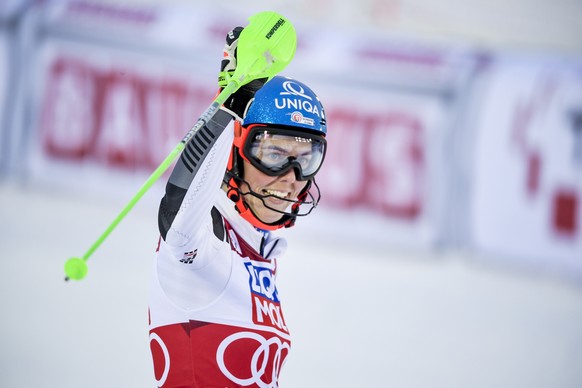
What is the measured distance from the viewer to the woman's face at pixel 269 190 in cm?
254

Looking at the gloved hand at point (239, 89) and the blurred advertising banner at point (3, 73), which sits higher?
the blurred advertising banner at point (3, 73)

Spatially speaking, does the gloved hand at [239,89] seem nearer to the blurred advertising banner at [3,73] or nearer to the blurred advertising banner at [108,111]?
the blurred advertising banner at [108,111]

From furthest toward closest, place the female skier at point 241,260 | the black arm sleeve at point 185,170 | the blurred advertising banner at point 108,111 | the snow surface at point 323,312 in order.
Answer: the blurred advertising banner at point 108,111
the snow surface at point 323,312
the female skier at point 241,260
the black arm sleeve at point 185,170

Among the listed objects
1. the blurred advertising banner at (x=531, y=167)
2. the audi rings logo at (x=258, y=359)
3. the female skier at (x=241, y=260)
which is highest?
the blurred advertising banner at (x=531, y=167)

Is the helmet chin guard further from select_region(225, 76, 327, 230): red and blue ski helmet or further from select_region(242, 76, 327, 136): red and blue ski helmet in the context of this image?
select_region(242, 76, 327, 136): red and blue ski helmet

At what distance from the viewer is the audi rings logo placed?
2.45 metres

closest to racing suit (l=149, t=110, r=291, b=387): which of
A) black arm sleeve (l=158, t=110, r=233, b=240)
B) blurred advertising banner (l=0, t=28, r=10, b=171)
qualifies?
black arm sleeve (l=158, t=110, r=233, b=240)

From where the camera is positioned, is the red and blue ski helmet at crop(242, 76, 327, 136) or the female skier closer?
the female skier

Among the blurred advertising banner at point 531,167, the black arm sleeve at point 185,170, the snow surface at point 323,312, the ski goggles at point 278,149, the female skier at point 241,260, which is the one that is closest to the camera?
the black arm sleeve at point 185,170

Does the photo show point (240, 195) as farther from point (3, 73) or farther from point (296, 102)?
point (3, 73)

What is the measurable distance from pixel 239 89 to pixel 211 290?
61 cm

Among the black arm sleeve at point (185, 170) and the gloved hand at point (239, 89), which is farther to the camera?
the gloved hand at point (239, 89)

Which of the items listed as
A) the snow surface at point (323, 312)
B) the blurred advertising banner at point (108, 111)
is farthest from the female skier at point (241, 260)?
the blurred advertising banner at point (108, 111)

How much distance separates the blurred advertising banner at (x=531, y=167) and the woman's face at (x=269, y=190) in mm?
4452
